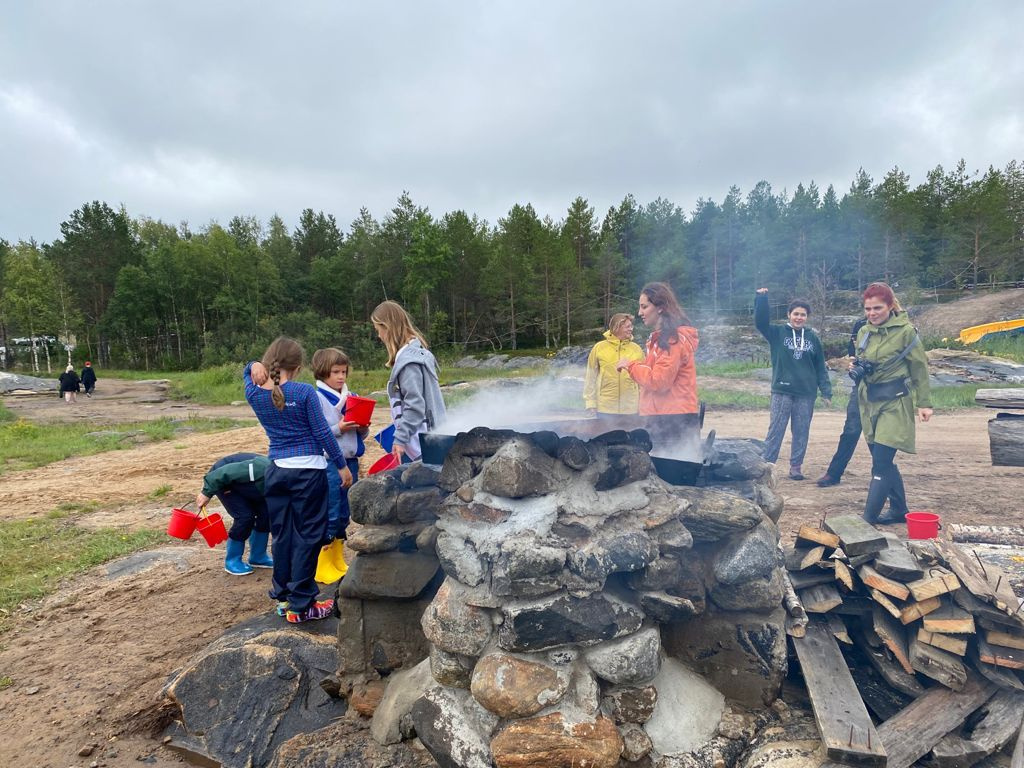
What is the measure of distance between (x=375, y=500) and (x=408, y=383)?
926mm

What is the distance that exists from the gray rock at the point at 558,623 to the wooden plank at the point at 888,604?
1.26m

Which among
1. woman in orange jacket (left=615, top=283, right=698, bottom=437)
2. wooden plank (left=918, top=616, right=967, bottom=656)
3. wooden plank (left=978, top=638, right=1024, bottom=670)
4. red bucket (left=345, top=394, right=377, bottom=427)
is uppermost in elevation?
woman in orange jacket (left=615, top=283, right=698, bottom=437)

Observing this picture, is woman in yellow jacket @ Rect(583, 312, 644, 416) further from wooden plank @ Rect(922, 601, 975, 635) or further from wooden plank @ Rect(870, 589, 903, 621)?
wooden plank @ Rect(922, 601, 975, 635)

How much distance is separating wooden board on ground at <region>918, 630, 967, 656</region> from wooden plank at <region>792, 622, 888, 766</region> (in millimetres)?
345

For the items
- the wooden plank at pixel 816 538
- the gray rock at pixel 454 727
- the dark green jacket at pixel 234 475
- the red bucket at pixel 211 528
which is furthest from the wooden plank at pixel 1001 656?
the red bucket at pixel 211 528

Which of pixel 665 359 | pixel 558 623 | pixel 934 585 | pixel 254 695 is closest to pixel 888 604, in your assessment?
pixel 934 585

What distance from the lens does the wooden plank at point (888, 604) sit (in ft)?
8.16

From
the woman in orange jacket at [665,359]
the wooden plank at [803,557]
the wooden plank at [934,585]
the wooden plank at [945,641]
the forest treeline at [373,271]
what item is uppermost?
the forest treeline at [373,271]

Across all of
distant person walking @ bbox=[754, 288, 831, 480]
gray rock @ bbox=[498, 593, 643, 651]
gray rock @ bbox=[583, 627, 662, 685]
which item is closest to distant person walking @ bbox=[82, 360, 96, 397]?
distant person walking @ bbox=[754, 288, 831, 480]

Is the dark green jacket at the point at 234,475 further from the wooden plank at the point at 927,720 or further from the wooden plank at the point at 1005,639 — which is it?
the wooden plank at the point at 1005,639

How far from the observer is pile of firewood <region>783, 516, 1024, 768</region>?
6.98 feet

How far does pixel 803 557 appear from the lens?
299cm

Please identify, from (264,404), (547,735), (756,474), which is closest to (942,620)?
(756,474)

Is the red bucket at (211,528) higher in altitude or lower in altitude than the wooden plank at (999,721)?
higher
